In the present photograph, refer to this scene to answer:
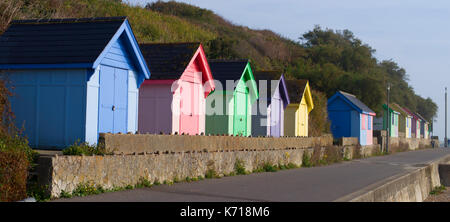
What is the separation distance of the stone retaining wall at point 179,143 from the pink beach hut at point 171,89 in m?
1.95

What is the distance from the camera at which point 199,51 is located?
21.0 metres

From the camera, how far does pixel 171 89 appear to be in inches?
787

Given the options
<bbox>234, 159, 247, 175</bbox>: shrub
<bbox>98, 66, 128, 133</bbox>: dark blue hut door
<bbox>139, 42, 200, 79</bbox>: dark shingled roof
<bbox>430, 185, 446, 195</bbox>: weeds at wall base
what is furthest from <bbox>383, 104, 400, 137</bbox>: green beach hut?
<bbox>98, 66, 128, 133</bbox>: dark blue hut door

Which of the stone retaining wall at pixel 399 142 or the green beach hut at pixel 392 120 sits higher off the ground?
the green beach hut at pixel 392 120

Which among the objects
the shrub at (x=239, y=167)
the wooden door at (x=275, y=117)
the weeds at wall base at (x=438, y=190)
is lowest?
the weeds at wall base at (x=438, y=190)

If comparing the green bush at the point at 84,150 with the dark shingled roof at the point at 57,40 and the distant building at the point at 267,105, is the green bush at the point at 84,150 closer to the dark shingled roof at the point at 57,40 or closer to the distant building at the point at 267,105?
the dark shingled roof at the point at 57,40

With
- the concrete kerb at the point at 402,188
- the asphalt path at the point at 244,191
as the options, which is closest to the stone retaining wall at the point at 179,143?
the asphalt path at the point at 244,191

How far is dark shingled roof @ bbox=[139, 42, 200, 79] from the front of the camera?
20.2 m

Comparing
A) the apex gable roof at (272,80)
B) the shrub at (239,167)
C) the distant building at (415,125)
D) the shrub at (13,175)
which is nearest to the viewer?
the shrub at (13,175)

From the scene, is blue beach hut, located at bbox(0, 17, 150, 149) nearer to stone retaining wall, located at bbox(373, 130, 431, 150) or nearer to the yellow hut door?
the yellow hut door

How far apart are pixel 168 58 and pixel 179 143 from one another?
5.16m

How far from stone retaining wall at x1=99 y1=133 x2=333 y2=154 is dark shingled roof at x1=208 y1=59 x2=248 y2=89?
10.5ft

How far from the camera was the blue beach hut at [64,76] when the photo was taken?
585 inches

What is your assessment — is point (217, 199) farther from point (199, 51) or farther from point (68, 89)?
point (199, 51)
